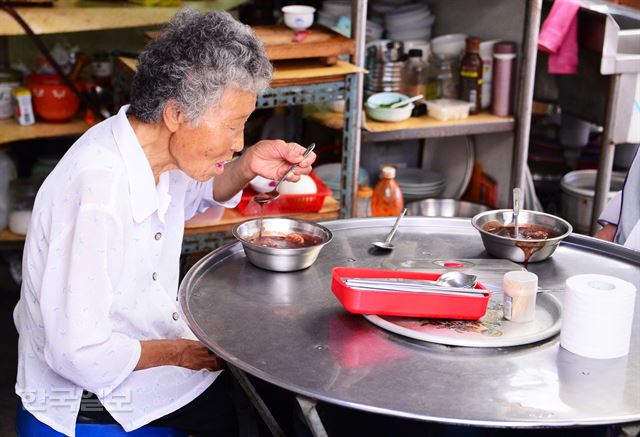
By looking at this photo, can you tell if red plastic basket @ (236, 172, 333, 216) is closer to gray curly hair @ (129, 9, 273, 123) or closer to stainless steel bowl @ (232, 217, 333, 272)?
stainless steel bowl @ (232, 217, 333, 272)

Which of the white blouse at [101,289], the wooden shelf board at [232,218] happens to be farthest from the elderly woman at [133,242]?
the wooden shelf board at [232,218]

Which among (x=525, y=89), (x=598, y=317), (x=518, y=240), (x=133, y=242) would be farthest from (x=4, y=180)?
(x=598, y=317)

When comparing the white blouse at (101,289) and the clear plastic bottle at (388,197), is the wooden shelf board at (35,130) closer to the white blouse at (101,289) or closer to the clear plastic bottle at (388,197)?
the clear plastic bottle at (388,197)

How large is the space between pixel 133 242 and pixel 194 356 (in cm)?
35

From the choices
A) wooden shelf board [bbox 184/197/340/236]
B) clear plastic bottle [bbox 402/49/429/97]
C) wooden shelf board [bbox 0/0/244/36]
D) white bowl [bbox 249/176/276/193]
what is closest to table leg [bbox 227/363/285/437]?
wooden shelf board [bbox 184/197/340/236]

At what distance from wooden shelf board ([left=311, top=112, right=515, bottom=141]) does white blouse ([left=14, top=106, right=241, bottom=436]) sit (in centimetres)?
162

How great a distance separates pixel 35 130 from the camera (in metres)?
4.10

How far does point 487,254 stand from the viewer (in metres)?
2.58

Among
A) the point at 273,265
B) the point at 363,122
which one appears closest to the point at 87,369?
the point at 273,265

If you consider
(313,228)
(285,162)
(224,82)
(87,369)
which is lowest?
(87,369)

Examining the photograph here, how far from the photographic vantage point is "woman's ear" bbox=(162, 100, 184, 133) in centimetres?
216

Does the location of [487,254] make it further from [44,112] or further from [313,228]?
[44,112]

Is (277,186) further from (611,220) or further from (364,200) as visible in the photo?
(364,200)

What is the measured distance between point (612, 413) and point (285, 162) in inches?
48.5
